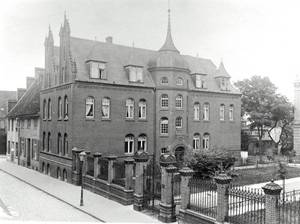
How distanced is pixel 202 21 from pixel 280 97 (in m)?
36.8

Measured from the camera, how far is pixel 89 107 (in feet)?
90.9

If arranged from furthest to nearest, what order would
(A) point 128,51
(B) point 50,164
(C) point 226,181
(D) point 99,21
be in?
(A) point 128,51 < (B) point 50,164 < (D) point 99,21 < (C) point 226,181

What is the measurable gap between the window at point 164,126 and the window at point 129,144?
3384 mm

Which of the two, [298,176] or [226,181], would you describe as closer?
[226,181]

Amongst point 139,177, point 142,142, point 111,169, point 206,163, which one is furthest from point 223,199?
point 142,142

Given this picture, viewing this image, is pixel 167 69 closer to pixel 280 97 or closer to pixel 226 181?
pixel 226 181

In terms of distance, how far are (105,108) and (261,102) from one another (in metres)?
26.9

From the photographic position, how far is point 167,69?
31.9 m

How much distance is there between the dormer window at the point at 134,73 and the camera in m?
30.5

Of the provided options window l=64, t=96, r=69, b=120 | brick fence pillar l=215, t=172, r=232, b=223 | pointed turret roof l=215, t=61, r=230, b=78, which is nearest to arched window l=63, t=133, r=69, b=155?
window l=64, t=96, r=69, b=120

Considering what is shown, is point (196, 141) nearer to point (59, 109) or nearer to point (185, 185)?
point (59, 109)

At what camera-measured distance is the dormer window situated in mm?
30541

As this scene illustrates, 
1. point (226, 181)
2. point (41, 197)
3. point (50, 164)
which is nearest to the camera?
point (226, 181)

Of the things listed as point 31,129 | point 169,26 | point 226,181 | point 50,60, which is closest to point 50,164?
point 31,129
